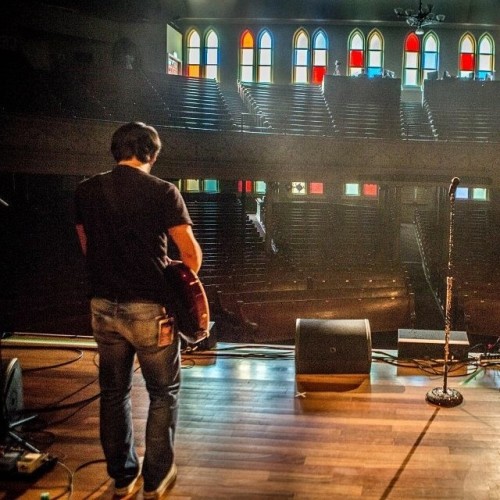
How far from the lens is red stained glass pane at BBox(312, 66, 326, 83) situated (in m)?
22.0

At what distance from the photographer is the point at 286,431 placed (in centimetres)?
334

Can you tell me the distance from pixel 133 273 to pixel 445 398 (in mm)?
2319

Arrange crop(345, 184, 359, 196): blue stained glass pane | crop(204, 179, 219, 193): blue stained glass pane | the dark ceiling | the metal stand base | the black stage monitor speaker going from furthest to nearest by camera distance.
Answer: crop(345, 184, 359, 196): blue stained glass pane → crop(204, 179, 219, 193): blue stained glass pane → the dark ceiling → the black stage monitor speaker → the metal stand base

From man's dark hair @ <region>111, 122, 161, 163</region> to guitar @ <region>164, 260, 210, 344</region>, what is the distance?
46 cm

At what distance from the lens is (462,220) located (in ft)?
63.2

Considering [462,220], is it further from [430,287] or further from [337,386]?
[337,386]

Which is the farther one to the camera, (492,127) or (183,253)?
(492,127)

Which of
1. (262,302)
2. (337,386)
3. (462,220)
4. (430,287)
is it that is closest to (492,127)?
(462,220)

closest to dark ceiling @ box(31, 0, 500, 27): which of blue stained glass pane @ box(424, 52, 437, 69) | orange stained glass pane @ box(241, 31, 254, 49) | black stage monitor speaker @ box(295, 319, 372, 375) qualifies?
orange stained glass pane @ box(241, 31, 254, 49)

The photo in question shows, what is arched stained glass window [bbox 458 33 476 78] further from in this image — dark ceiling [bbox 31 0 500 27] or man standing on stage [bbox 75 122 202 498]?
man standing on stage [bbox 75 122 202 498]

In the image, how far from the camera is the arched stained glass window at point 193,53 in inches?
861

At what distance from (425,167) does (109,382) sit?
12670mm

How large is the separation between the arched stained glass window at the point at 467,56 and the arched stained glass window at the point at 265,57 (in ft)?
22.7

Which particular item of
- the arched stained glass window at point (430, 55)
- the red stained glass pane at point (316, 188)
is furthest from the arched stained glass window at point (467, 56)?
the red stained glass pane at point (316, 188)
